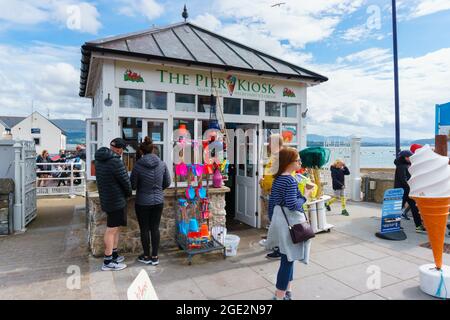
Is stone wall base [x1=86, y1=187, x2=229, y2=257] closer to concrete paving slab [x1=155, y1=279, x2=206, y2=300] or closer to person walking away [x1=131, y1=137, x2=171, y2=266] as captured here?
person walking away [x1=131, y1=137, x2=171, y2=266]

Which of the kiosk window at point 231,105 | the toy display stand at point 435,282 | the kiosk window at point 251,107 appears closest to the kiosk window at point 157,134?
the kiosk window at point 231,105

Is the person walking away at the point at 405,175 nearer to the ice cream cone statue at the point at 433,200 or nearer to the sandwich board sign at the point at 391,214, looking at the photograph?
the sandwich board sign at the point at 391,214

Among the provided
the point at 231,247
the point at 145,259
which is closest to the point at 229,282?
the point at 231,247

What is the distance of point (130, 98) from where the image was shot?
5484 mm

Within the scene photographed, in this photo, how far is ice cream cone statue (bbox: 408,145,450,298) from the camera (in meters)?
3.70

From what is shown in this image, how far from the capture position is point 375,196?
10.2 metres

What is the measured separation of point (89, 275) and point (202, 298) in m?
1.80

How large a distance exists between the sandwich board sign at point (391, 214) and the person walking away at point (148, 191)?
4357 millimetres

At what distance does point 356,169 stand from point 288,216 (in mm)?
8062

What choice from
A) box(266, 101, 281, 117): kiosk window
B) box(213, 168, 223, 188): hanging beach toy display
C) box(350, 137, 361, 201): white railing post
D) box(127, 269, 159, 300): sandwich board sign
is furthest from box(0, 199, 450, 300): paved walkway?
box(350, 137, 361, 201): white railing post

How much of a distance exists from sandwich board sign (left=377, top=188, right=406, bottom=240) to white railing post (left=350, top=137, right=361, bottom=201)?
14.4 ft

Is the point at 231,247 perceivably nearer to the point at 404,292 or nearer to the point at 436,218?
the point at 404,292

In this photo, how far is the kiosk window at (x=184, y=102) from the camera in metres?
5.87
